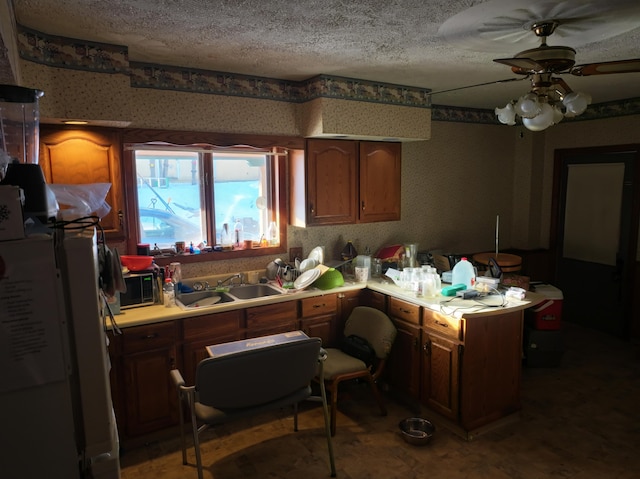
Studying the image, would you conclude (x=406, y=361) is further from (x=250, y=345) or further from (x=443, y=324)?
(x=250, y=345)

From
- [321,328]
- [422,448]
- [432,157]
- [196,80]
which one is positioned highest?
[196,80]

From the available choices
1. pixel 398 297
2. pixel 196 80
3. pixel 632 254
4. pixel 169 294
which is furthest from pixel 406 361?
pixel 632 254

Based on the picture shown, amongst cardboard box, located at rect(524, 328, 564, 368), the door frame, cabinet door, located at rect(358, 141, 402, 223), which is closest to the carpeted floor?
cardboard box, located at rect(524, 328, 564, 368)

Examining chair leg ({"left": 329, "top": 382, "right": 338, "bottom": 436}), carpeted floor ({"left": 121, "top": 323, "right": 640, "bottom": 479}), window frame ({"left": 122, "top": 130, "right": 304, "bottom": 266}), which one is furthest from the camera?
window frame ({"left": 122, "top": 130, "right": 304, "bottom": 266})

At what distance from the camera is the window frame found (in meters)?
Answer: 3.21

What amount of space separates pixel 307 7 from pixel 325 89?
139 centimetres

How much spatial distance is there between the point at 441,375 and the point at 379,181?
1.76 m

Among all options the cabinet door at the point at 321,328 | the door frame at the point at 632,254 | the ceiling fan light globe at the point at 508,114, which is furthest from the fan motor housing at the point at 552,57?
the door frame at the point at 632,254

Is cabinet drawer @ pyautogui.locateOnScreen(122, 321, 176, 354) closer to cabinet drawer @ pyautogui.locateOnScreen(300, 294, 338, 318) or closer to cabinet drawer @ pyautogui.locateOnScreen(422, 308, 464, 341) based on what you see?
cabinet drawer @ pyautogui.locateOnScreen(300, 294, 338, 318)

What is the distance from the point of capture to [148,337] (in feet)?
9.54

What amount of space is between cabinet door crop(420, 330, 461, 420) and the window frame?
1469 millimetres

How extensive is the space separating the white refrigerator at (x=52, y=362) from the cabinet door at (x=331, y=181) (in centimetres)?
255

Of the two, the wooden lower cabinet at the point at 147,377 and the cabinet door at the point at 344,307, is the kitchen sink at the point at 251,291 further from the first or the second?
the wooden lower cabinet at the point at 147,377

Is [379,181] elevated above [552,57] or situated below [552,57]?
below
